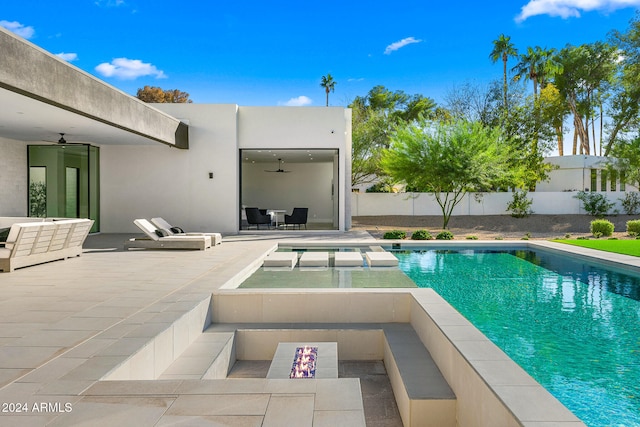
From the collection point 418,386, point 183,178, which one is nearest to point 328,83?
point 183,178

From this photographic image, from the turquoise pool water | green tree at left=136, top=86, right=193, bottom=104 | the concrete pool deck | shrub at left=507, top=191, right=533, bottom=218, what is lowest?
the turquoise pool water

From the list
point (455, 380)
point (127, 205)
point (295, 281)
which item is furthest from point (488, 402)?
point (127, 205)

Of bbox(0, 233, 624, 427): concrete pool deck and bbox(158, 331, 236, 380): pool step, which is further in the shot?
bbox(158, 331, 236, 380): pool step

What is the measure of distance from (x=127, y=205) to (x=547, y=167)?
2047 centimetres

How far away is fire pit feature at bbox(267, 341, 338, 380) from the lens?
12.6 ft

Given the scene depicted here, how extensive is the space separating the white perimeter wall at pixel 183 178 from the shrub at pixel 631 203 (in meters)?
18.8

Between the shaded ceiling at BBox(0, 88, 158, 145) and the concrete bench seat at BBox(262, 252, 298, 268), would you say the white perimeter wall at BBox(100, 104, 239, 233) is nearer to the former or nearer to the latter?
the shaded ceiling at BBox(0, 88, 158, 145)

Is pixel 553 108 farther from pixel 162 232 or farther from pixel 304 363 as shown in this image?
pixel 304 363

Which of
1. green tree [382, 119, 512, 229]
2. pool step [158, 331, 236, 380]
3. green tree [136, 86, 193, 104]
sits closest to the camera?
pool step [158, 331, 236, 380]

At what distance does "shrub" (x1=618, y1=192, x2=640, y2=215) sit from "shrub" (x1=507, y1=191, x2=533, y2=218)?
4.34 meters

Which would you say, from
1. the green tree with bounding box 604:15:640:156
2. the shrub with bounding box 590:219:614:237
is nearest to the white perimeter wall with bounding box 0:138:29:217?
the shrub with bounding box 590:219:614:237

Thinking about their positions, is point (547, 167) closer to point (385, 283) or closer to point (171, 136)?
point (171, 136)

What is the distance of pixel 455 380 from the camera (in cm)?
358

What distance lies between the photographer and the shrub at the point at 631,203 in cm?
2311
